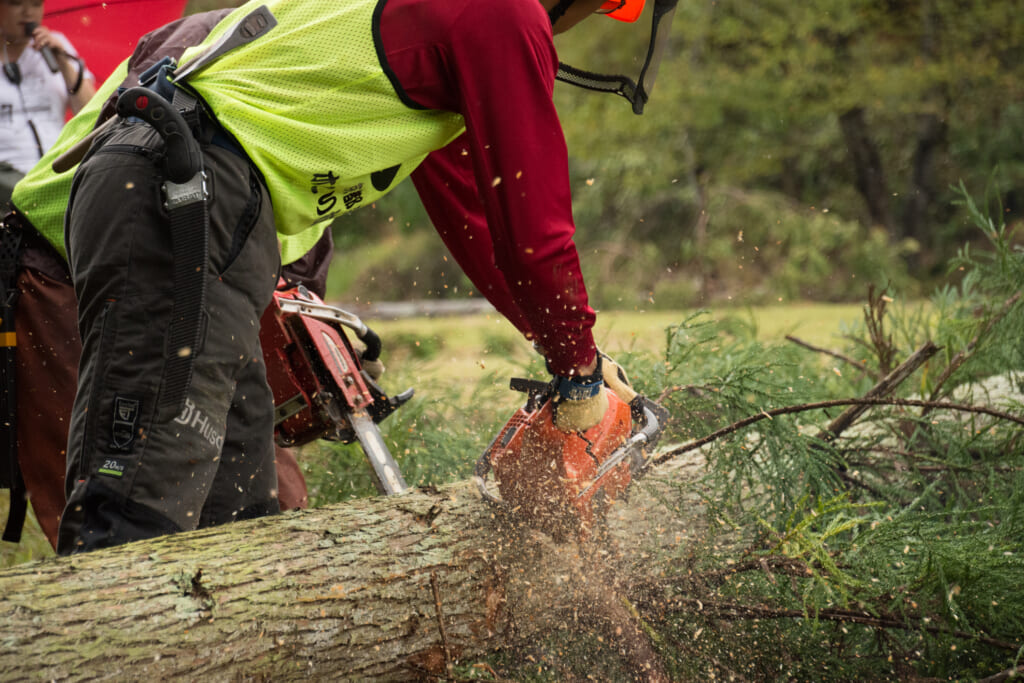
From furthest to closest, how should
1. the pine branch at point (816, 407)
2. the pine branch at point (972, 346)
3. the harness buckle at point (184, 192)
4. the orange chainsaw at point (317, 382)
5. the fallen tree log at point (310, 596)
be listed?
the pine branch at point (972, 346), the orange chainsaw at point (317, 382), the pine branch at point (816, 407), the harness buckle at point (184, 192), the fallen tree log at point (310, 596)

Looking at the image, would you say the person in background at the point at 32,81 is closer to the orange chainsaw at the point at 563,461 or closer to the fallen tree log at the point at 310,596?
the fallen tree log at the point at 310,596

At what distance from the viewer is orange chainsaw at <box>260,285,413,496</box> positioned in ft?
8.27

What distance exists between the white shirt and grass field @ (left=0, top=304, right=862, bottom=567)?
1.44m

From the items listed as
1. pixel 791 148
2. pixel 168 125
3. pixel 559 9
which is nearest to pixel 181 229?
pixel 168 125

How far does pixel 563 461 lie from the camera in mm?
1903

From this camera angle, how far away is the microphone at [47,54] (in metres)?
3.13

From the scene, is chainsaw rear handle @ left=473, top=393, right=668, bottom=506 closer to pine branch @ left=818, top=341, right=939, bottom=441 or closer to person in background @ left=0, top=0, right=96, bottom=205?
pine branch @ left=818, top=341, right=939, bottom=441

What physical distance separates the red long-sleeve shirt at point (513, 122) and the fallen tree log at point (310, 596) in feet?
1.64

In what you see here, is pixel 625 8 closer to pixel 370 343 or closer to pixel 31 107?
pixel 370 343

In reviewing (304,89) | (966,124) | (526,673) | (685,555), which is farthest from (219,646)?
(966,124)

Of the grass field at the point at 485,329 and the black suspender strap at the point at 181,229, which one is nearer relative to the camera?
the black suspender strap at the point at 181,229

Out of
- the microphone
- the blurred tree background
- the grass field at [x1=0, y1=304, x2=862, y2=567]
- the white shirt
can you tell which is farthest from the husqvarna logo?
the blurred tree background

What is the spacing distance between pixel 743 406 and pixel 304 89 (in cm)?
171

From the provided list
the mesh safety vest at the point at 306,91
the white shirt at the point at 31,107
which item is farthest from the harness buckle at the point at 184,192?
the white shirt at the point at 31,107
